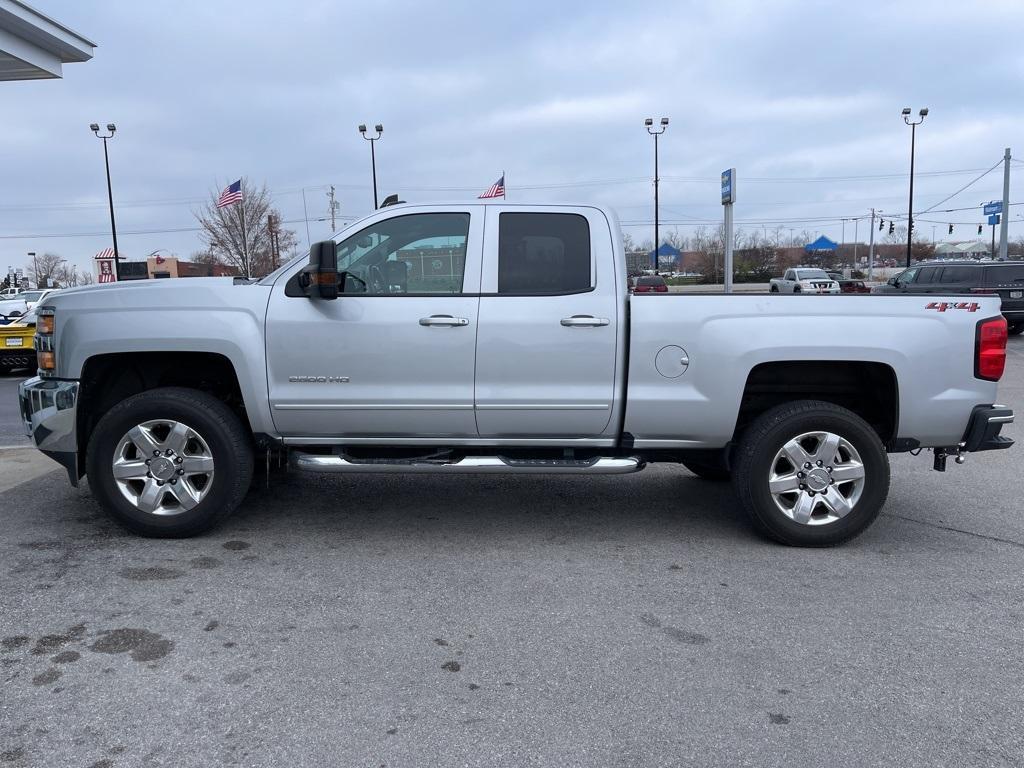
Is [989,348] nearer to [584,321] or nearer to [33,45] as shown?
[584,321]

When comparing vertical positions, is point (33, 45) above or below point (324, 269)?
above

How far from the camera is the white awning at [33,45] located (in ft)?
31.6

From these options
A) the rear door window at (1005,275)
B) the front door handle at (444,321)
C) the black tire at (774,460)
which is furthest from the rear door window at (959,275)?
the front door handle at (444,321)

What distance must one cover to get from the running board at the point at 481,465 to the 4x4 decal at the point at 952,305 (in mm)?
1884

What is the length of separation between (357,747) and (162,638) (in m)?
1.33

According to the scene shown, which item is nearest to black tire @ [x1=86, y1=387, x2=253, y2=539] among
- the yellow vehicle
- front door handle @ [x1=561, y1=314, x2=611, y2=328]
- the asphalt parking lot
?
the asphalt parking lot

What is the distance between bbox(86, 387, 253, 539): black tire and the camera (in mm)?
4957

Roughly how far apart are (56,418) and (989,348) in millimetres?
5450

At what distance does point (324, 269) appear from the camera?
4.70m

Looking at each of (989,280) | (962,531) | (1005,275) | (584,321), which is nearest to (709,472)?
(962,531)

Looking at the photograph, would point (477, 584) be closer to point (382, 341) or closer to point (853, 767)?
point (382, 341)

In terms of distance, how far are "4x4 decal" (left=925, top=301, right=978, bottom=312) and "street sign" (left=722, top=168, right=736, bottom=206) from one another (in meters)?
13.4

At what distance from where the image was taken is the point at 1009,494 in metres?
6.29

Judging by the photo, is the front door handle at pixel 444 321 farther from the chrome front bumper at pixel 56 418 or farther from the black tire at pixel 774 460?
the chrome front bumper at pixel 56 418
